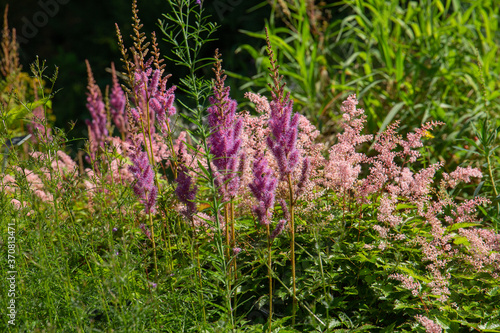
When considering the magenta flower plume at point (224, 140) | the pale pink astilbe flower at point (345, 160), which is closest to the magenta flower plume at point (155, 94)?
the magenta flower plume at point (224, 140)

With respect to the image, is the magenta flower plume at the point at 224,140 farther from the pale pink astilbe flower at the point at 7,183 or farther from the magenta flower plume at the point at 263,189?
the pale pink astilbe flower at the point at 7,183

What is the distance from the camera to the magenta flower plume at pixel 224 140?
74.6 inches

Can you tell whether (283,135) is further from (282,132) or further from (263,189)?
(263,189)

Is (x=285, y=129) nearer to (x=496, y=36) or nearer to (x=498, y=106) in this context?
(x=498, y=106)

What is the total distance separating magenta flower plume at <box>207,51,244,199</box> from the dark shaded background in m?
4.44

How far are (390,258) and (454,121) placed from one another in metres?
2.50

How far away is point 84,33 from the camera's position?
8188mm

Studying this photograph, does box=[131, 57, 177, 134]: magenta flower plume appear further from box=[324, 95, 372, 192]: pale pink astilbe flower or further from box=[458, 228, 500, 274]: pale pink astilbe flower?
box=[458, 228, 500, 274]: pale pink astilbe flower

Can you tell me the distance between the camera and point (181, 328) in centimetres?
200

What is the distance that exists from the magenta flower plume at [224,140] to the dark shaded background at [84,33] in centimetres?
444

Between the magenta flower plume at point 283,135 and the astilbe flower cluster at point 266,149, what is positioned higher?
the magenta flower plume at point 283,135

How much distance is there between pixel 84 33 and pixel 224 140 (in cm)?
723

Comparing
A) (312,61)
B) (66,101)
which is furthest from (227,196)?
(66,101)

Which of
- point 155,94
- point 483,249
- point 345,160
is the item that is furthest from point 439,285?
point 155,94
